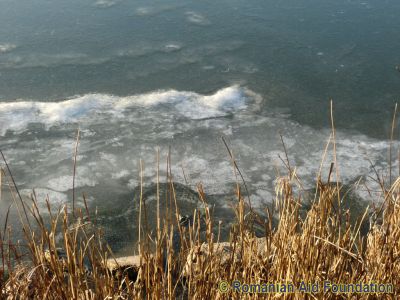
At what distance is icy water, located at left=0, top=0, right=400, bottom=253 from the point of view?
3.16m

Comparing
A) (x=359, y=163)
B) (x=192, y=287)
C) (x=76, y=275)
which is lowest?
(x=359, y=163)

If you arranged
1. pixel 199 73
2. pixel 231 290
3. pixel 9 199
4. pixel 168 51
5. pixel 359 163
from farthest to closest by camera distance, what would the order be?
1. pixel 168 51
2. pixel 199 73
3. pixel 359 163
4. pixel 9 199
5. pixel 231 290

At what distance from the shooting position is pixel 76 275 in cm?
148

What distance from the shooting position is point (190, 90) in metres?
3.93

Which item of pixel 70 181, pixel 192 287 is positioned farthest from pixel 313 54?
pixel 192 287

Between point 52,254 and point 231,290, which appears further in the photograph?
point 231,290

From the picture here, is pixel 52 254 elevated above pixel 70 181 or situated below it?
above

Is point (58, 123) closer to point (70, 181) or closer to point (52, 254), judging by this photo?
point (70, 181)

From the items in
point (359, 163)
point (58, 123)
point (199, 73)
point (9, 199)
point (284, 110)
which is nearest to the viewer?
point (9, 199)

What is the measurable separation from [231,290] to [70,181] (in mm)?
1638

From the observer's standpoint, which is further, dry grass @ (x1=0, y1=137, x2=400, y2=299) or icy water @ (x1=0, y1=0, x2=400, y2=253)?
icy water @ (x1=0, y1=0, x2=400, y2=253)

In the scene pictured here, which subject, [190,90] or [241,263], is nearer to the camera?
[241,263]

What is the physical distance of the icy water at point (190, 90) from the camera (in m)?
3.16

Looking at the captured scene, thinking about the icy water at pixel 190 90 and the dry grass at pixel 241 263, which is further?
Answer: the icy water at pixel 190 90
